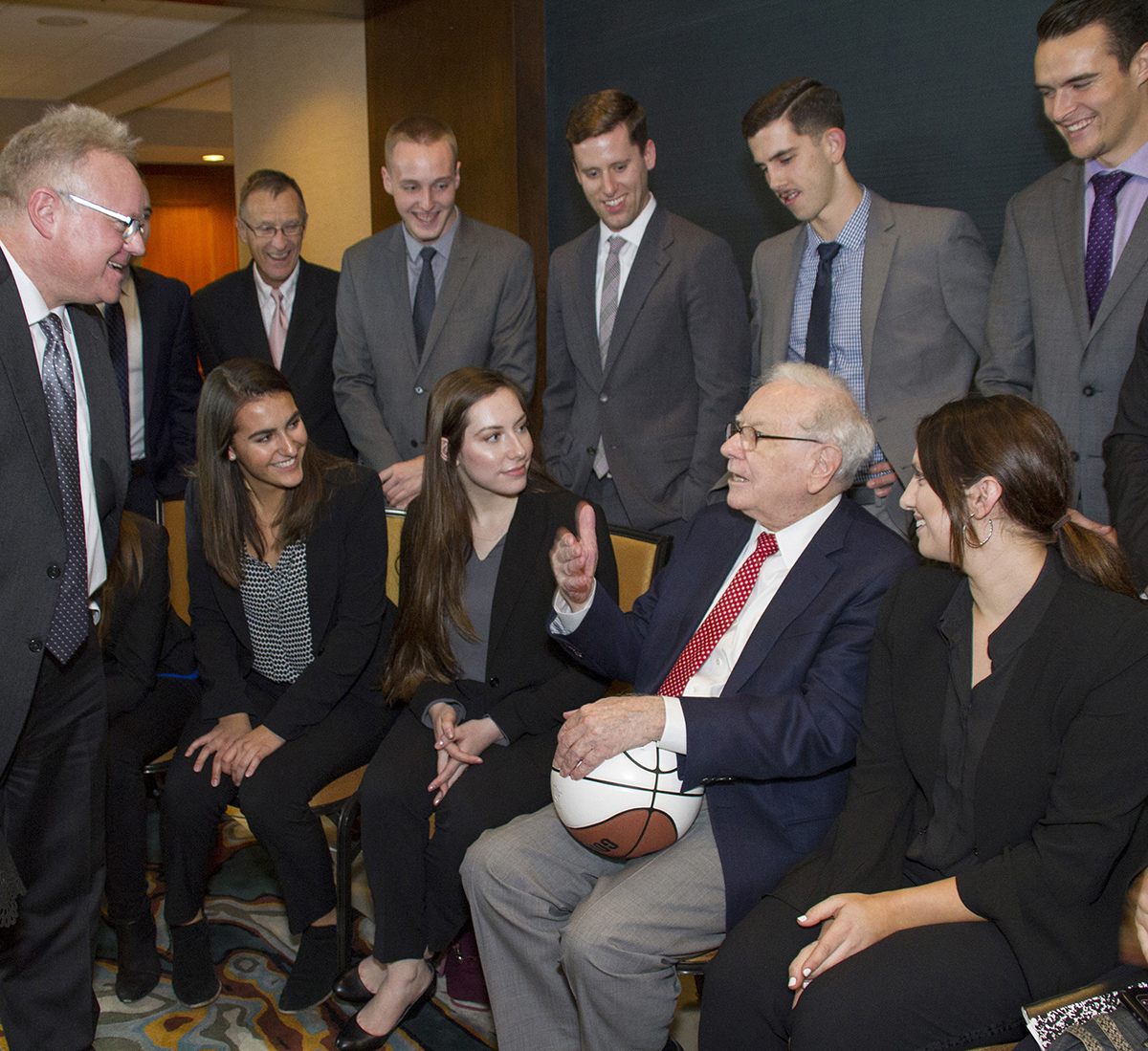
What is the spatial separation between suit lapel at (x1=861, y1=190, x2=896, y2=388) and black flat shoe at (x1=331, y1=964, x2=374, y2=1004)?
6.62 ft

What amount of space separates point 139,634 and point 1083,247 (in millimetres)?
2679

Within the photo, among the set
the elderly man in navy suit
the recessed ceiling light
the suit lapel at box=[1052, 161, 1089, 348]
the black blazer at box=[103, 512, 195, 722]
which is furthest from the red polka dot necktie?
the recessed ceiling light

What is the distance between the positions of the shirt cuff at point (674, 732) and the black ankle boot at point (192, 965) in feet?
4.76

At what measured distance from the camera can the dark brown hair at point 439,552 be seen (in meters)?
2.72

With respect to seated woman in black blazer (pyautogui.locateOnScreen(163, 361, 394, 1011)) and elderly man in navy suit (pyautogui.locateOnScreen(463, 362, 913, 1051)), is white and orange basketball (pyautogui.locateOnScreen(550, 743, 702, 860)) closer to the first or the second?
elderly man in navy suit (pyautogui.locateOnScreen(463, 362, 913, 1051))

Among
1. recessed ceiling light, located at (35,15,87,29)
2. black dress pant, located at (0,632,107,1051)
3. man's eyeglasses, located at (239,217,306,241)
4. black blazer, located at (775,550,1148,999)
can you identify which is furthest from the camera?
recessed ceiling light, located at (35,15,87,29)

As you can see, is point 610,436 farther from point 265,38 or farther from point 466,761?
point 265,38

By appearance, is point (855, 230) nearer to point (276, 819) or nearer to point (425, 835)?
point (425, 835)

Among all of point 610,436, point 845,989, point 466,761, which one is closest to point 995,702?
point 845,989

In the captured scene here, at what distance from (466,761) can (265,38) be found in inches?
226

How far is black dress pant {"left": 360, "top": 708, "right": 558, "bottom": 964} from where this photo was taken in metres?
2.44

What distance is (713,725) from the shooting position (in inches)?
79.5

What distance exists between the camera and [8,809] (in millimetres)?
2213

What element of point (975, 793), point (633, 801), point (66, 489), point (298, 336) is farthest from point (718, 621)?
point (298, 336)
